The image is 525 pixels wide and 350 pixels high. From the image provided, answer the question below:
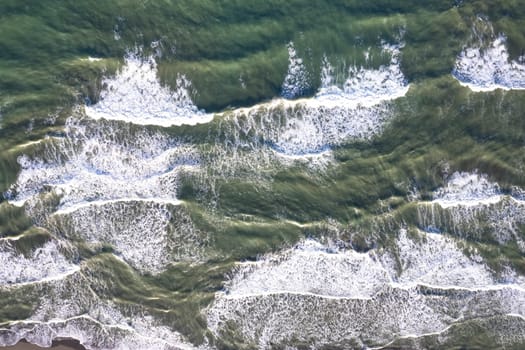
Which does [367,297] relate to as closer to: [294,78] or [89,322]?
[294,78]

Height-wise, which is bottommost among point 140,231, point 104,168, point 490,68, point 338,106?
point 140,231

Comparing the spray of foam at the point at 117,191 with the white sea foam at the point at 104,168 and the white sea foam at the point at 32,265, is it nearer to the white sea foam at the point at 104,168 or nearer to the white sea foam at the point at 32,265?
the white sea foam at the point at 104,168

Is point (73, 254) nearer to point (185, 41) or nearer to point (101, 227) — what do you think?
point (101, 227)

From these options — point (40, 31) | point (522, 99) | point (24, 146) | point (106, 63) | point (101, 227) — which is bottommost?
point (101, 227)

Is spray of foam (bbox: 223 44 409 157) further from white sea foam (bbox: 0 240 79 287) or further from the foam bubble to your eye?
white sea foam (bbox: 0 240 79 287)

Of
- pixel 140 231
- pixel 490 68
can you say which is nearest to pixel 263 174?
pixel 140 231

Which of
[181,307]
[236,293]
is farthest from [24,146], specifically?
[236,293]
